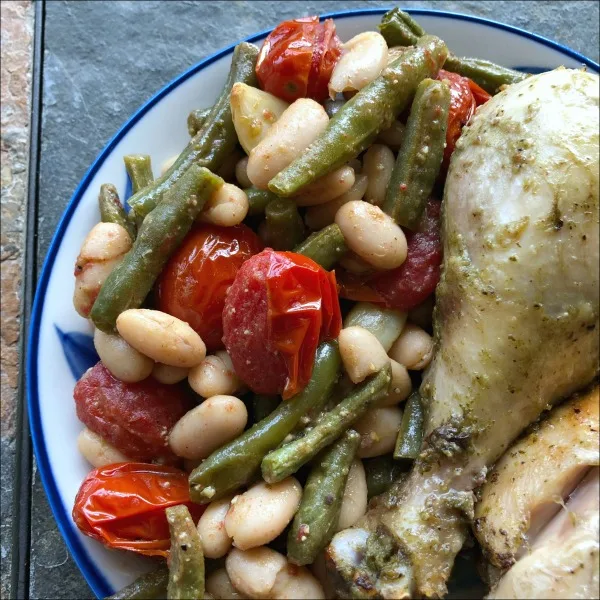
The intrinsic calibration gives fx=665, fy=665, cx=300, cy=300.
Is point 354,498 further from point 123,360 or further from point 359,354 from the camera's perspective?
point 123,360

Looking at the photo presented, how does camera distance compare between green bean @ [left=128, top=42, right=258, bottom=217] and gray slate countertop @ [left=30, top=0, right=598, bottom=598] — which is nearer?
green bean @ [left=128, top=42, right=258, bottom=217]

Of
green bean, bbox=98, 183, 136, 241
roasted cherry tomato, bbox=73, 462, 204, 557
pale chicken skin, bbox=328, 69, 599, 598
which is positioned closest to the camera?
pale chicken skin, bbox=328, 69, 599, 598

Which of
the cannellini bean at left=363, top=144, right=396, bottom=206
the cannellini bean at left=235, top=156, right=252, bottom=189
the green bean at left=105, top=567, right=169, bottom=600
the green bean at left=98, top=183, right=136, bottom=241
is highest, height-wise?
the cannellini bean at left=363, top=144, right=396, bottom=206

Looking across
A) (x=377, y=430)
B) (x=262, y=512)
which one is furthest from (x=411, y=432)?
(x=262, y=512)

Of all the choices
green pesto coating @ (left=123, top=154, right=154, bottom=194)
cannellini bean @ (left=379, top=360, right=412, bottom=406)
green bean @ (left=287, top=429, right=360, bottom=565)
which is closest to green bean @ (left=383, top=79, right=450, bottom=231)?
cannellini bean @ (left=379, top=360, right=412, bottom=406)

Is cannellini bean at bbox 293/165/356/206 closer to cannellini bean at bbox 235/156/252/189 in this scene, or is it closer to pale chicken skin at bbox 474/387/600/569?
cannellini bean at bbox 235/156/252/189

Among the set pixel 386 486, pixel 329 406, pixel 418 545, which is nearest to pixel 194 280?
pixel 329 406

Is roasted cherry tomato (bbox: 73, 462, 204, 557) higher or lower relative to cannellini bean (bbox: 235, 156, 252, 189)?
lower
